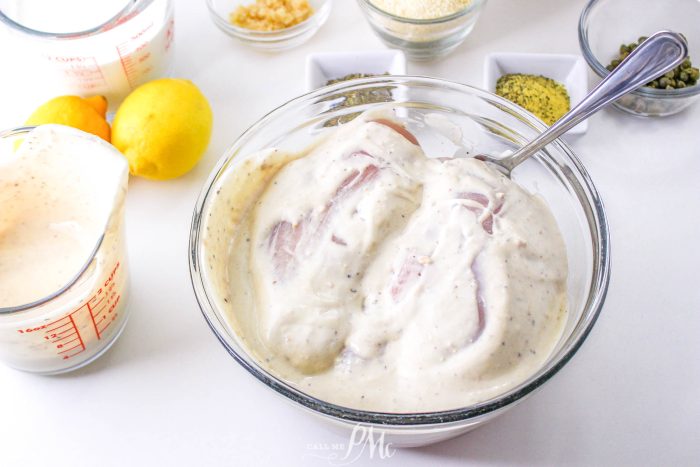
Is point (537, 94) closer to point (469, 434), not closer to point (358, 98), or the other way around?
point (358, 98)

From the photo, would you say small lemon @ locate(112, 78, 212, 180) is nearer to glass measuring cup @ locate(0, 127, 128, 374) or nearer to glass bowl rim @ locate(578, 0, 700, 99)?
glass measuring cup @ locate(0, 127, 128, 374)

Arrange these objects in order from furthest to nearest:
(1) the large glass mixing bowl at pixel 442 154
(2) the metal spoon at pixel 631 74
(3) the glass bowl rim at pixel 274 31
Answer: (3) the glass bowl rim at pixel 274 31
(2) the metal spoon at pixel 631 74
(1) the large glass mixing bowl at pixel 442 154

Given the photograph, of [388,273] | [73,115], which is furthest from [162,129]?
[388,273]

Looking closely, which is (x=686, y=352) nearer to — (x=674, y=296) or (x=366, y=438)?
(x=674, y=296)

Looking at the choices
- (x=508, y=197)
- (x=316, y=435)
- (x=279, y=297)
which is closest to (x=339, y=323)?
(x=279, y=297)

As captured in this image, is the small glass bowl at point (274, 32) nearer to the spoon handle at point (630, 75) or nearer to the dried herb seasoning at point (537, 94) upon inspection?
the dried herb seasoning at point (537, 94)

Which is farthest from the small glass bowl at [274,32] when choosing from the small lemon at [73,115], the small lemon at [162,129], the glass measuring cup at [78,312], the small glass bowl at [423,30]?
the glass measuring cup at [78,312]
